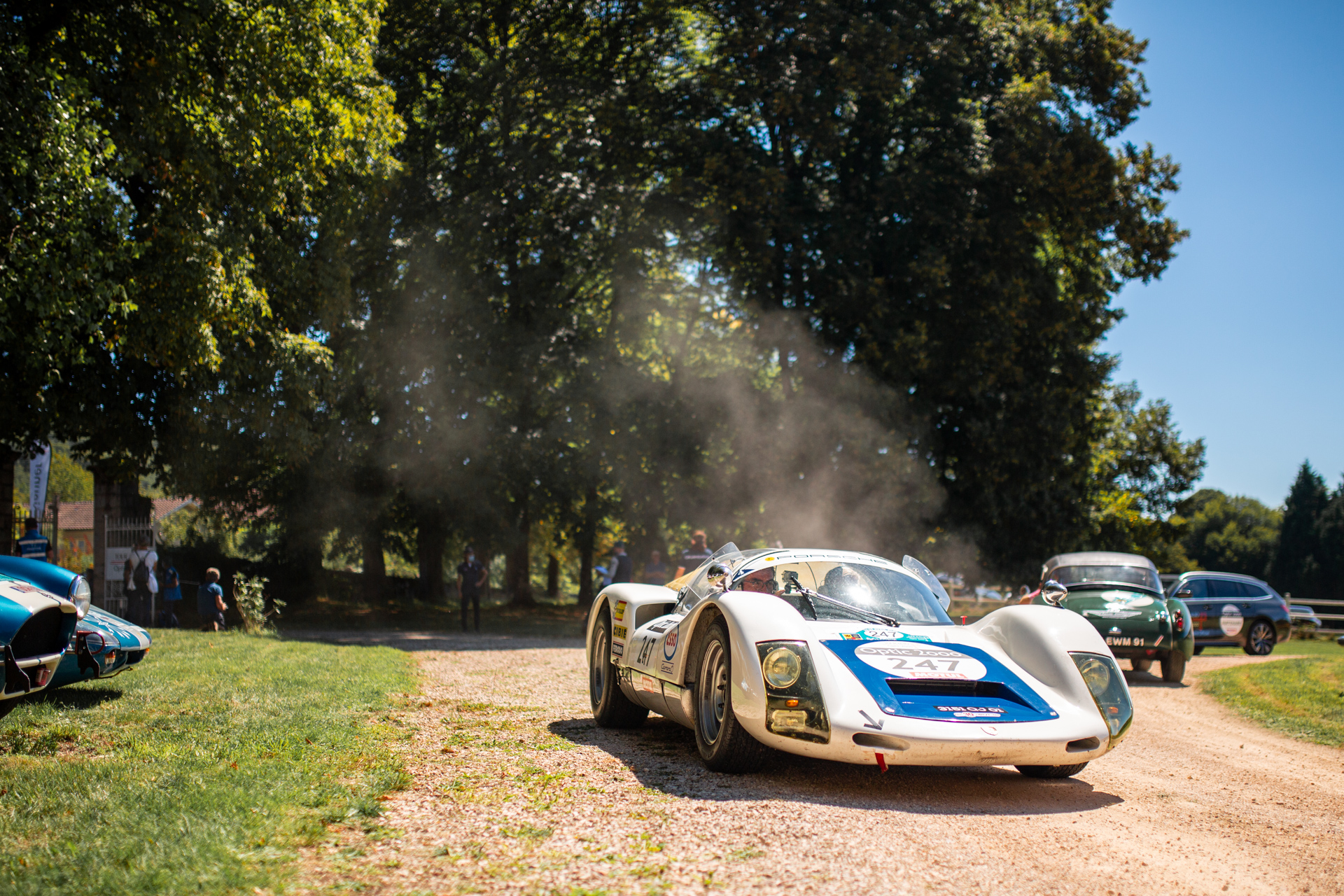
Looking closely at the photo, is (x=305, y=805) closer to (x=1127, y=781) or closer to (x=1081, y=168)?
(x=1127, y=781)

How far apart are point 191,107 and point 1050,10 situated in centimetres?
2254

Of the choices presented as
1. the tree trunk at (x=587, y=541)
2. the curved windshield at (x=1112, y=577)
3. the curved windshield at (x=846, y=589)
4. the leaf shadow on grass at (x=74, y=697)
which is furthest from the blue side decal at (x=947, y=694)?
the tree trunk at (x=587, y=541)

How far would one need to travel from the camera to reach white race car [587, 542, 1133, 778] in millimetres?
5262

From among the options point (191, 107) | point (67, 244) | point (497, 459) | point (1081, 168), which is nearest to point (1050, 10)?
point (1081, 168)

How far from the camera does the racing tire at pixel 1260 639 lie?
2044 centimetres

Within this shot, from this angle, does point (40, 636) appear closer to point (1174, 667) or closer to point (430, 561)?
point (1174, 667)

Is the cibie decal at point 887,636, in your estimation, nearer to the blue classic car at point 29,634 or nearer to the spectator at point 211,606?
the blue classic car at point 29,634

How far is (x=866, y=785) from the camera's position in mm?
5629

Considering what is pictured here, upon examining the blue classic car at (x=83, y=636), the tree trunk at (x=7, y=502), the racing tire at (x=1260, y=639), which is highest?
the tree trunk at (x=7, y=502)

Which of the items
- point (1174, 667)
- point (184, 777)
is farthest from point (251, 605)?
point (1174, 667)

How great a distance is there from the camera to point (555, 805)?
483 cm

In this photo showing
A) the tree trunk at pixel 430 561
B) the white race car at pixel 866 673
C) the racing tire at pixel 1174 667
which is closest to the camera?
the white race car at pixel 866 673

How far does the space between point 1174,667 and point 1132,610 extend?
111 centimetres

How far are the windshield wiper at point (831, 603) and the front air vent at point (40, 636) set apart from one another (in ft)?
14.1
